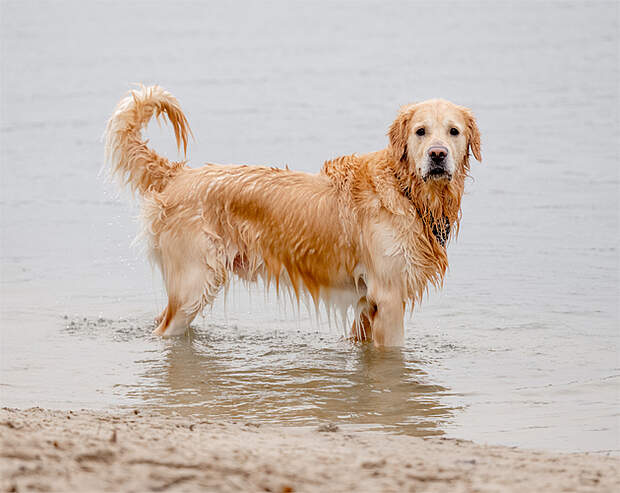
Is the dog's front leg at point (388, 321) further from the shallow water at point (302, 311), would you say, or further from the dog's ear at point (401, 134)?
the dog's ear at point (401, 134)

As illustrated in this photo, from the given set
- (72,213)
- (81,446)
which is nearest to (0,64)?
(72,213)

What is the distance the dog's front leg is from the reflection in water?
A: 0.31 feet

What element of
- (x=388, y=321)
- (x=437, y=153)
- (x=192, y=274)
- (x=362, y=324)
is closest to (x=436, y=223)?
(x=437, y=153)

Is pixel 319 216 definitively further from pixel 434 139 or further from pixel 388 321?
pixel 434 139

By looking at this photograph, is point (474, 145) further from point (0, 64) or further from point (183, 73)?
point (0, 64)

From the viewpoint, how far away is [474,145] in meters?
6.58

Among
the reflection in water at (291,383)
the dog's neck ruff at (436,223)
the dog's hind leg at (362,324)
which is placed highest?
the dog's neck ruff at (436,223)

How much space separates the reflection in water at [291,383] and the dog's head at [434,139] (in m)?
1.36

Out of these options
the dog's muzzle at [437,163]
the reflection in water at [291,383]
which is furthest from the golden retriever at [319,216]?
the reflection in water at [291,383]

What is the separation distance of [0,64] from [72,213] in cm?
1335

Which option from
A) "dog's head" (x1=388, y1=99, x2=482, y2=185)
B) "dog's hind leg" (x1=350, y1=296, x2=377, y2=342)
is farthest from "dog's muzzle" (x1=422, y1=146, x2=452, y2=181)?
"dog's hind leg" (x1=350, y1=296, x2=377, y2=342)

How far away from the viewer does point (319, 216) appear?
676 centimetres

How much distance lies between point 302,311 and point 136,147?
8.10ft

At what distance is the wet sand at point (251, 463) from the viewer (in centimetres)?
334
